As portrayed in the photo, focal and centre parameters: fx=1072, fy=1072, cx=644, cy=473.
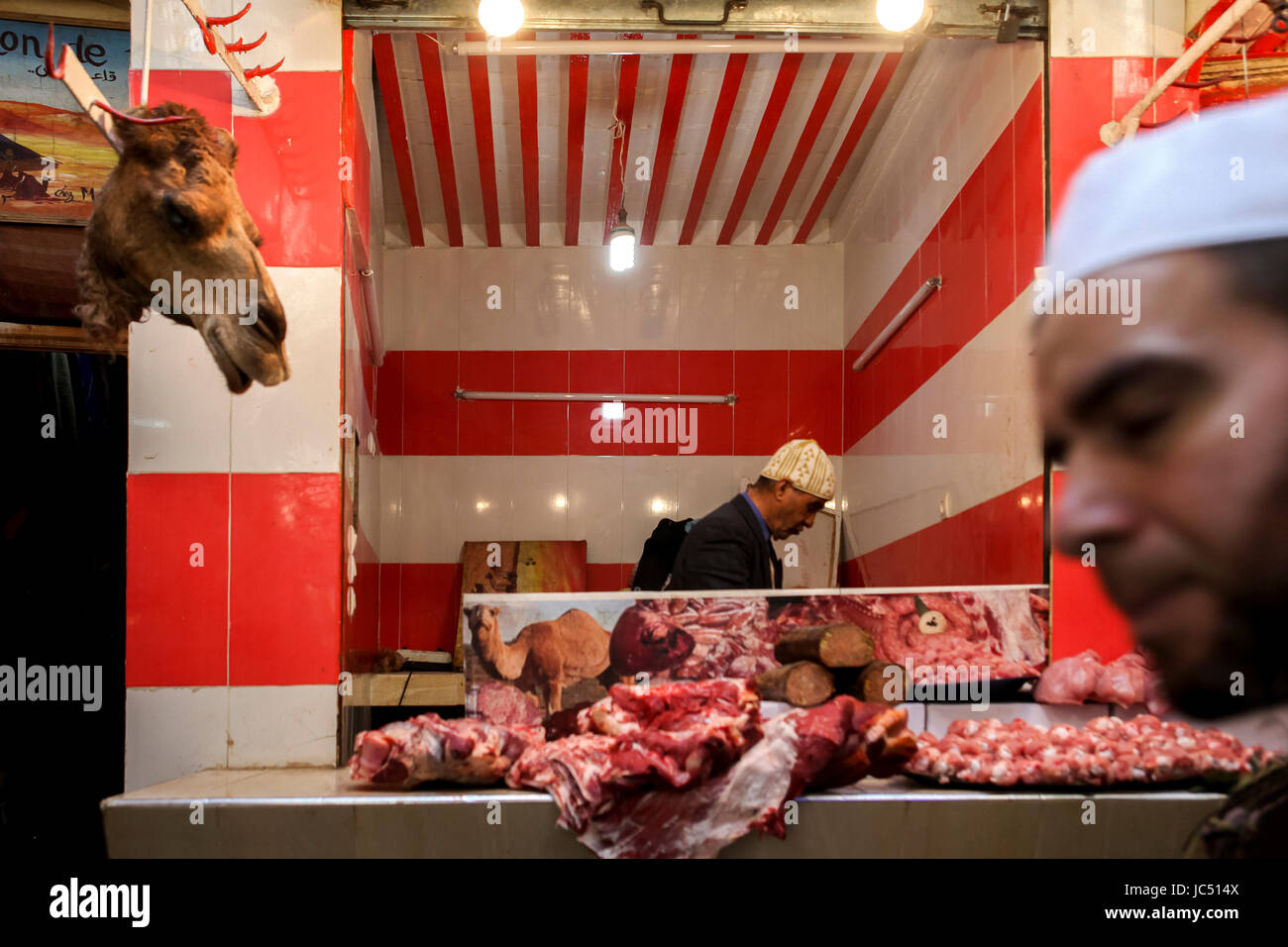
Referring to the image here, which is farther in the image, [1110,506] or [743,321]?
[743,321]

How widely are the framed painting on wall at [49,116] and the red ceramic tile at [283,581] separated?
8.20ft

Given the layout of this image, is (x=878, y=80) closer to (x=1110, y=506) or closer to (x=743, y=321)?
(x=743, y=321)

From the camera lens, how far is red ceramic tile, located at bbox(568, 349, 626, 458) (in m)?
8.15

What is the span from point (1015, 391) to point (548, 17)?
2488 mm

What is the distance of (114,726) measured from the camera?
5.23 m

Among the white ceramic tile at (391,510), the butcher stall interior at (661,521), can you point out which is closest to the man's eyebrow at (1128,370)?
the butcher stall interior at (661,521)

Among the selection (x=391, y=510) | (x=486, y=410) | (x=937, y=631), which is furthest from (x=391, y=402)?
(x=937, y=631)

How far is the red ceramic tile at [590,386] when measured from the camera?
26.7 feet

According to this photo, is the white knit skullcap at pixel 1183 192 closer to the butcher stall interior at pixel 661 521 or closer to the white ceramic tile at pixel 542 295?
the butcher stall interior at pixel 661 521

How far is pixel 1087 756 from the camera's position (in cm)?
330

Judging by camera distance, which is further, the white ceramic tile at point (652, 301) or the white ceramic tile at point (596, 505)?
the white ceramic tile at point (652, 301)

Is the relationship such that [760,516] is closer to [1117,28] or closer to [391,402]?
[1117,28]

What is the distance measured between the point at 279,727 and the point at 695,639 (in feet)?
5.52
